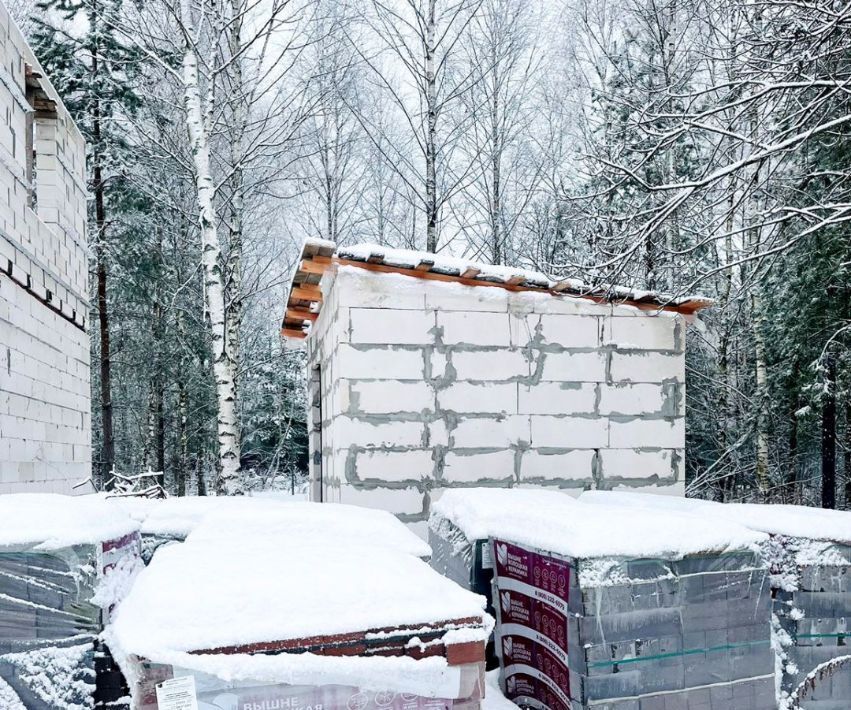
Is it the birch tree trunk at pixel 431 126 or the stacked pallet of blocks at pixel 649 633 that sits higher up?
the birch tree trunk at pixel 431 126

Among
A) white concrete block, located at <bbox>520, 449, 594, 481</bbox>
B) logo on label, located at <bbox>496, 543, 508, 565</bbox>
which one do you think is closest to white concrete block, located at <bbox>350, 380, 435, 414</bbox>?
white concrete block, located at <bbox>520, 449, 594, 481</bbox>

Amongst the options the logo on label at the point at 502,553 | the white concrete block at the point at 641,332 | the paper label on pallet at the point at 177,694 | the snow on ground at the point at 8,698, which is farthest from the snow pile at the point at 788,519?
the snow on ground at the point at 8,698

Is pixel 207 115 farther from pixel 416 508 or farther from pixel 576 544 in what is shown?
pixel 576 544

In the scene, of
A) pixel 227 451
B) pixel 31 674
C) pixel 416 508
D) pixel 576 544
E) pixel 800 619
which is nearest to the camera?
pixel 31 674

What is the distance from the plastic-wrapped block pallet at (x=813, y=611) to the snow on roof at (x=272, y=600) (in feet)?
6.48

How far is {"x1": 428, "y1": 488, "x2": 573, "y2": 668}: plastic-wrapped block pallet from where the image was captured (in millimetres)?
3855

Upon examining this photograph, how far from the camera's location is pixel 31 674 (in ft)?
7.67

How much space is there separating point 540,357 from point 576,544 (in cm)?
344

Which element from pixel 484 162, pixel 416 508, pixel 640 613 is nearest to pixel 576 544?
pixel 640 613

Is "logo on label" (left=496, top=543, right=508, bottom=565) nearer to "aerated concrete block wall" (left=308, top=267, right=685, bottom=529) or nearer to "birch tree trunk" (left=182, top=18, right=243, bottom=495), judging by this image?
"aerated concrete block wall" (left=308, top=267, right=685, bottom=529)

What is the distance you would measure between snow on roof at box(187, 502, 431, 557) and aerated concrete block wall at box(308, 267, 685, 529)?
254 cm

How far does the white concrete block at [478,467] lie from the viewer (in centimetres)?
609

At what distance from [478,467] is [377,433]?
0.96 metres

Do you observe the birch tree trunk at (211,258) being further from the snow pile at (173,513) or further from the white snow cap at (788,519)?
the white snow cap at (788,519)
